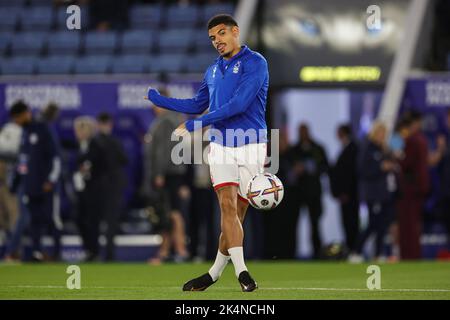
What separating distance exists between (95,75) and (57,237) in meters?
4.34

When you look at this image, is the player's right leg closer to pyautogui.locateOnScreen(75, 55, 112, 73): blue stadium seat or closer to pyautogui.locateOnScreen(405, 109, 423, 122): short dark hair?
pyautogui.locateOnScreen(405, 109, 423, 122): short dark hair

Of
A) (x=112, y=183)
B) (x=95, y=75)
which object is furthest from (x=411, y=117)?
(x=95, y=75)

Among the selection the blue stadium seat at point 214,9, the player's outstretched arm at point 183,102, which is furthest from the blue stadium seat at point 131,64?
the player's outstretched arm at point 183,102

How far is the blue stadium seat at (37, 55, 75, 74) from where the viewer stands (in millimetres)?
23609

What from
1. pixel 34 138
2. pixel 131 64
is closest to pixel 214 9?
pixel 131 64

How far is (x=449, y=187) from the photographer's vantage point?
19609mm

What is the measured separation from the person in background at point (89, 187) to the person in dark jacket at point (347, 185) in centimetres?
363

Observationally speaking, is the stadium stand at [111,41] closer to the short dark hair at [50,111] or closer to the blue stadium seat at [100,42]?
the blue stadium seat at [100,42]

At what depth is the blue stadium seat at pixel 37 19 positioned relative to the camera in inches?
982

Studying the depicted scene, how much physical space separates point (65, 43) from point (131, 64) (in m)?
1.64

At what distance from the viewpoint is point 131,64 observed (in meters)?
23.4
